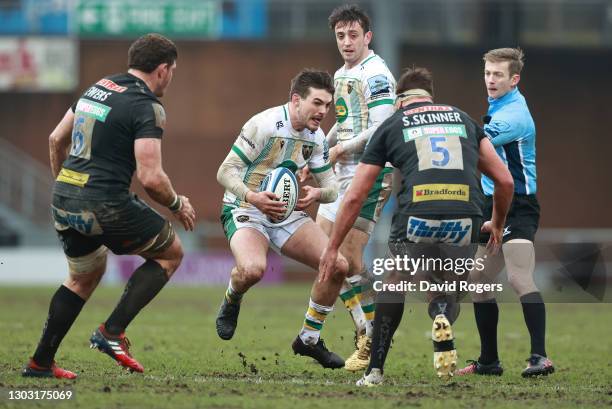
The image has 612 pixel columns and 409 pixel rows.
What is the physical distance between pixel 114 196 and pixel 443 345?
2.60 m

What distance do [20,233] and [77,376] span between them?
19.6 m

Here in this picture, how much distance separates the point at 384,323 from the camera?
802 cm

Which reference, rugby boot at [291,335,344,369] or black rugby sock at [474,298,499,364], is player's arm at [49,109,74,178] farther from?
black rugby sock at [474,298,499,364]

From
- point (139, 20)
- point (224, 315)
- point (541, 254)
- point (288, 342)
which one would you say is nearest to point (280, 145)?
point (224, 315)

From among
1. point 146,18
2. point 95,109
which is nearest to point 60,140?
point 95,109

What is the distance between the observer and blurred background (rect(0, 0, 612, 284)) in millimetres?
28250

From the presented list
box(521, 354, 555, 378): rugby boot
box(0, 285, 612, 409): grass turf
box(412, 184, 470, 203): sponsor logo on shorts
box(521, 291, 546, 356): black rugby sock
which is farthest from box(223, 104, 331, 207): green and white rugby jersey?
box(521, 354, 555, 378): rugby boot

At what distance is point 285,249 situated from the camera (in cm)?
963

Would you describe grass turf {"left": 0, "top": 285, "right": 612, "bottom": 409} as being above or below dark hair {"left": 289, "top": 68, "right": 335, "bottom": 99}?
below

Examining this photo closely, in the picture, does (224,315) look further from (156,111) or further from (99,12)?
(99,12)

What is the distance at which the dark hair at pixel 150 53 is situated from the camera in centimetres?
839

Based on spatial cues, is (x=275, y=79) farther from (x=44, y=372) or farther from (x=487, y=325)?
(x=44, y=372)

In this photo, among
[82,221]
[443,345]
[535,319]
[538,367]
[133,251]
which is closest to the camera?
[443,345]

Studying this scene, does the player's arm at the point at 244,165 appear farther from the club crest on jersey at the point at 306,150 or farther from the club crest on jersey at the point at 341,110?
the club crest on jersey at the point at 341,110
